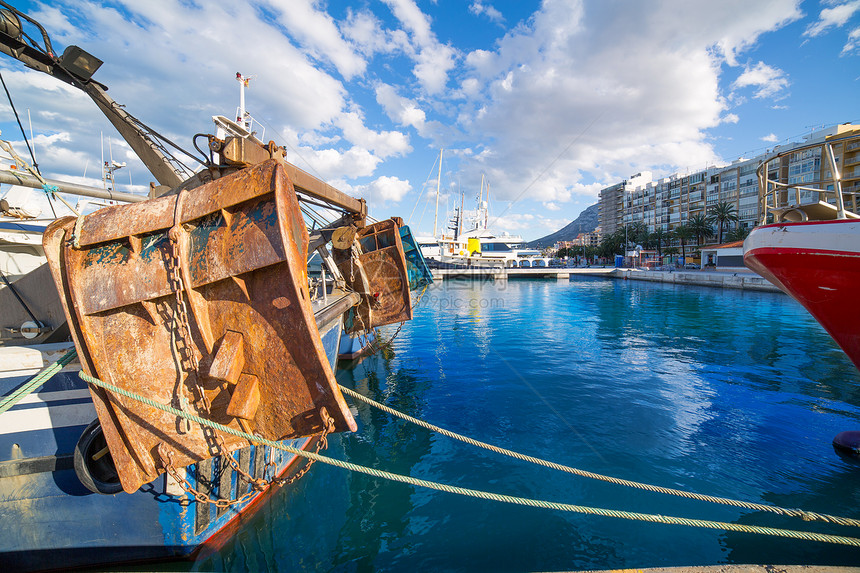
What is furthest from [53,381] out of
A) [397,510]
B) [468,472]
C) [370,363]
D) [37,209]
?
[370,363]

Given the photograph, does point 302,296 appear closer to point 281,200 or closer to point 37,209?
point 281,200

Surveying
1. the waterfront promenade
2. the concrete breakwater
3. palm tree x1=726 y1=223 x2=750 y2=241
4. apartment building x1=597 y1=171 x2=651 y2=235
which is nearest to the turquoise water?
A: the concrete breakwater

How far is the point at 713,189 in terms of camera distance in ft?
234

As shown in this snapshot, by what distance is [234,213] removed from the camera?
2637 millimetres

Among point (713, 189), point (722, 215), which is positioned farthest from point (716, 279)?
point (713, 189)

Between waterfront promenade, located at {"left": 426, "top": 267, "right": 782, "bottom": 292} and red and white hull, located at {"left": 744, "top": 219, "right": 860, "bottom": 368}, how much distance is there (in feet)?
108

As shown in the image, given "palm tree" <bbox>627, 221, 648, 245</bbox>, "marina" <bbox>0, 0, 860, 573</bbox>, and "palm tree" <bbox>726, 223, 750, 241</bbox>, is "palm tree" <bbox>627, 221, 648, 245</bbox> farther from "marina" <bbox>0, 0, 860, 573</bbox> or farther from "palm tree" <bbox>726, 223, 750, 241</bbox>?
"marina" <bbox>0, 0, 860, 573</bbox>

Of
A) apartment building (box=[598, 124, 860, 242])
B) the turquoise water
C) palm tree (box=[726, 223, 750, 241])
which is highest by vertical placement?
apartment building (box=[598, 124, 860, 242])

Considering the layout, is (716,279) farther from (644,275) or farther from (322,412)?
(322,412)

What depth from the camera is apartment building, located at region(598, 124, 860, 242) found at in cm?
4373

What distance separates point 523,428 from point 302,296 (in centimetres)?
607

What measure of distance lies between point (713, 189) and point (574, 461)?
8915 cm

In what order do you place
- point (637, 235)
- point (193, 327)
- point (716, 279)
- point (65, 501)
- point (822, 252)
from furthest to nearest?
point (637, 235), point (716, 279), point (822, 252), point (65, 501), point (193, 327)

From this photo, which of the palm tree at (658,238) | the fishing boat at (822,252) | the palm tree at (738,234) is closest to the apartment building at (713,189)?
the palm tree at (738,234)
